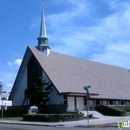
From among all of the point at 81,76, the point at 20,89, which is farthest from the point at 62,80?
the point at 20,89

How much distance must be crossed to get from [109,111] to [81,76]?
739cm

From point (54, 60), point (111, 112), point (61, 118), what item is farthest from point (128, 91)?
point (61, 118)

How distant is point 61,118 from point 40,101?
974 cm

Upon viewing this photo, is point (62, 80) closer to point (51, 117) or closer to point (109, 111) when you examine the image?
point (109, 111)

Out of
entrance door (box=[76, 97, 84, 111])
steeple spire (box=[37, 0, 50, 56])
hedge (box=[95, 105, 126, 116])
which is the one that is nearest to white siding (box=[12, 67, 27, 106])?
steeple spire (box=[37, 0, 50, 56])

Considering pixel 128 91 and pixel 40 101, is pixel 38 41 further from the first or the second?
pixel 128 91

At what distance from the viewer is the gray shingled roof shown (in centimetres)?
3734

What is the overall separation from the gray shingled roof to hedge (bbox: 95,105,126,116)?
238cm

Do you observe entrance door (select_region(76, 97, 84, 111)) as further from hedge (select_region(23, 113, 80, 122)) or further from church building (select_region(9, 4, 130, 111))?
hedge (select_region(23, 113, 80, 122))

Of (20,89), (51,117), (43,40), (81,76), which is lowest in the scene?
(51,117)

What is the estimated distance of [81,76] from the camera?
42.0 m

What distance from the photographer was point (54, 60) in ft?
134

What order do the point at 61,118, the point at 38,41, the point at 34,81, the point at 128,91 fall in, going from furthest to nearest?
the point at 128,91 < the point at 38,41 < the point at 34,81 < the point at 61,118

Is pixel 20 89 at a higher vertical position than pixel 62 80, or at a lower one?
lower
